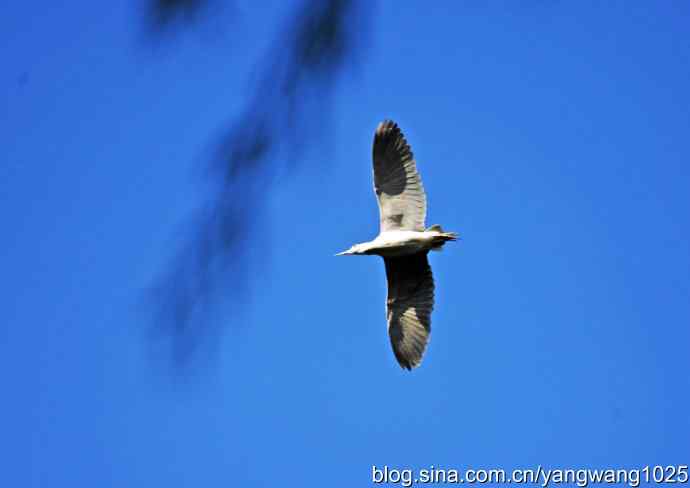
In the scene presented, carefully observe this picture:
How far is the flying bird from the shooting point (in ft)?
76.0

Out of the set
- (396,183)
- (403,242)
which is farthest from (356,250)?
(396,183)

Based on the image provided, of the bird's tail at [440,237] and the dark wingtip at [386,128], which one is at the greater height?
the dark wingtip at [386,128]

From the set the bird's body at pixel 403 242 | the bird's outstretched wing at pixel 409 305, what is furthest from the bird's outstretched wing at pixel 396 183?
the bird's outstretched wing at pixel 409 305

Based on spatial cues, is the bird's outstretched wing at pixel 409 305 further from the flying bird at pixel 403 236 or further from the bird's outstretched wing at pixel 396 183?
the bird's outstretched wing at pixel 396 183

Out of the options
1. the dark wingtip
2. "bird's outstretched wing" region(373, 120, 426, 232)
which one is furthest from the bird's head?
the dark wingtip

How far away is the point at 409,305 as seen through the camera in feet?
80.3

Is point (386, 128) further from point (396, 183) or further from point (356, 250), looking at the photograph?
point (356, 250)

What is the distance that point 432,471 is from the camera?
2366 centimetres

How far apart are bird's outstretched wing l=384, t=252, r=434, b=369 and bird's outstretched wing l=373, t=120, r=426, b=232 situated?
1006mm

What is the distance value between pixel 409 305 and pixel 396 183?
3083 mm

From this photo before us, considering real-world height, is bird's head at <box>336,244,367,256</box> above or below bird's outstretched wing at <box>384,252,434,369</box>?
above

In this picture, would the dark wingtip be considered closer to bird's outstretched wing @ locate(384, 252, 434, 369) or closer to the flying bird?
the flying bird

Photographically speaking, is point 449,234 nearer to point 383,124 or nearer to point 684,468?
point 383,124

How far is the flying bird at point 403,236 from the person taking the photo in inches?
912
